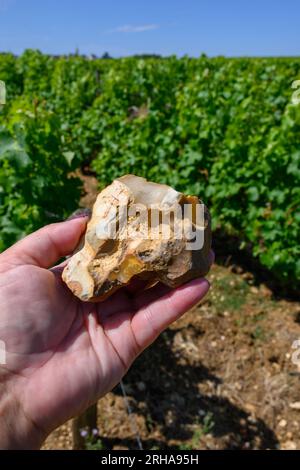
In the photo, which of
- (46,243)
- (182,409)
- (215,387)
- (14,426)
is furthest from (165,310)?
(215,387)

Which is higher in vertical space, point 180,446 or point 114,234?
point 114,234

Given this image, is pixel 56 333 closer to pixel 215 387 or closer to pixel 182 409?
pixel 182 409

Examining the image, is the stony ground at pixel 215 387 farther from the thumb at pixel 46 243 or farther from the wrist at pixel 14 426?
the thumb at pixel 46 243

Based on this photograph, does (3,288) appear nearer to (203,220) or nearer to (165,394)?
(203,220)

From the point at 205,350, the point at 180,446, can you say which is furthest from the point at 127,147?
the point at 180,446

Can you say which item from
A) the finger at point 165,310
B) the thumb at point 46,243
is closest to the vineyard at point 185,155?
the thumb at point 46,243

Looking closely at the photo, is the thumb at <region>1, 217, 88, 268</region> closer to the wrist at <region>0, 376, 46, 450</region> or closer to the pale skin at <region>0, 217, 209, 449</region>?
the pale skin at <region>0, 217, 209, 449</region>

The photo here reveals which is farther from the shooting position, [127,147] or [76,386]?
[127,147]
